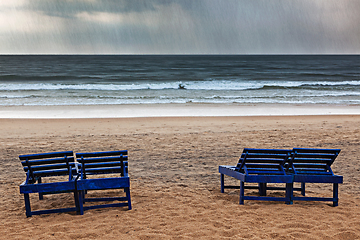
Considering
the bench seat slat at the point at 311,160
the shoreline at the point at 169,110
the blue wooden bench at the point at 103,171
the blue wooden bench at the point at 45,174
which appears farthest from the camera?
the shoreline at the point at 169,110

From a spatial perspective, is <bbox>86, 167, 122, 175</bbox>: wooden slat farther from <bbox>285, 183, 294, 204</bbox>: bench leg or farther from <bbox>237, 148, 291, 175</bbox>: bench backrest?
<bbox>285, 183, 294, 204</bbox>: bench leg

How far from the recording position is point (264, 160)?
450 cm

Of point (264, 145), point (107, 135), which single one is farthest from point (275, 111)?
point (107, 135)

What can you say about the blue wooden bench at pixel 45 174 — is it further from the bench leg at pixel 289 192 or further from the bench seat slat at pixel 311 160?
the bench seat slat at pixel 311 160

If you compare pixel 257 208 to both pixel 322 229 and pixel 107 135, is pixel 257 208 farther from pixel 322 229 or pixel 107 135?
pixel 107 135

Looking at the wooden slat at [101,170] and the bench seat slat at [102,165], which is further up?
the bench seat slat at [102,165]

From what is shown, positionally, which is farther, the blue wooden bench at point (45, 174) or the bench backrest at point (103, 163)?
the bench backrest at point (103, 163)

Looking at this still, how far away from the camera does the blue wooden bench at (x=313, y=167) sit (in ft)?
14.7

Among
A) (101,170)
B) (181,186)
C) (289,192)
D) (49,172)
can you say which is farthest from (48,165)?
(289,192)

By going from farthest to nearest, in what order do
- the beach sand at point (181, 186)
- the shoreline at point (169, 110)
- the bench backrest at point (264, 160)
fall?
the shoreline at point (169, 110), the bench backrest at point (264, 160), the beach sand at point (181, 186)

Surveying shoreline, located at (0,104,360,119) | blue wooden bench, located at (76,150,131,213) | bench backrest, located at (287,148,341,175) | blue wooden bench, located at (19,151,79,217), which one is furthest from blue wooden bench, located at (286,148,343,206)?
shoreline, located at (0,104,360,119)

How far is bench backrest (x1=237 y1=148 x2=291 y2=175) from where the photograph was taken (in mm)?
4410

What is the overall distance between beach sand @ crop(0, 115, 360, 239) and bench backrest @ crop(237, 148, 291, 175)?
55cm

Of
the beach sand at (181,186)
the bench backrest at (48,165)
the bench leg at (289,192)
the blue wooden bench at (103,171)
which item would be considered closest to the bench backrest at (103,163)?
the blue wooden bench at (103,171)
